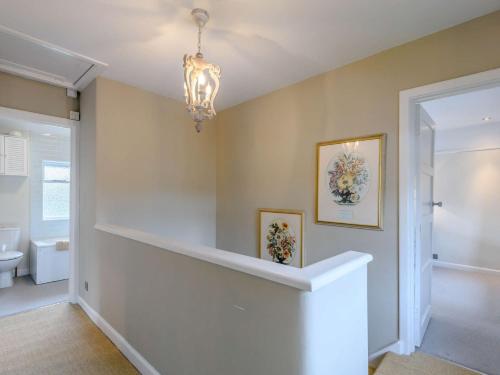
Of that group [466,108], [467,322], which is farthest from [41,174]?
[466,108]

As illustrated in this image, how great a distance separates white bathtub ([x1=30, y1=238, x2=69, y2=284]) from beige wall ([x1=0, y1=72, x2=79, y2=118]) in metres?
2.09

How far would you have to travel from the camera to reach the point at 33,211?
4.03 m

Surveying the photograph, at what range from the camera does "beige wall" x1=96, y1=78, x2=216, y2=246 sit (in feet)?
8.20

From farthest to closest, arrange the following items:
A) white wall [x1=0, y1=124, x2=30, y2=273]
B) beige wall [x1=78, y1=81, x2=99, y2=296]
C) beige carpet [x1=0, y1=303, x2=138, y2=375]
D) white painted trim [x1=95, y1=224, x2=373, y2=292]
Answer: white wall [x1=0, y1=124, x2=30, y2=273]
beige wall [x1=78, y1=81, x2=99, y2=296]
beige carpet [x1=0, y1=303, x2=138, y2=375]
white painted trim [x1=95, y1=224, x2=373, y2=292]

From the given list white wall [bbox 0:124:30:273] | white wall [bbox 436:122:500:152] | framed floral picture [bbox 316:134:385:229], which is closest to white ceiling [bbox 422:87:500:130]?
white wall [bbox 436:122:500:152]

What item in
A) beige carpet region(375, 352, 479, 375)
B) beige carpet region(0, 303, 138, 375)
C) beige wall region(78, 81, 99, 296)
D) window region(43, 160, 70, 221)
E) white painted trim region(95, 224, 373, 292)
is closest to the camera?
white painted trim region(95, 224, 373, 292)

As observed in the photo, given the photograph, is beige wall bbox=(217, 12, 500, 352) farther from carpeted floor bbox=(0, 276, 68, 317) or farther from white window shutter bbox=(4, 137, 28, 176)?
white window shutter bbox=(4, 137, 28, 176)

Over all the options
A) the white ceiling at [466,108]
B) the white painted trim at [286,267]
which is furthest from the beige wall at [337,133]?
the white ceiling at [466,108]

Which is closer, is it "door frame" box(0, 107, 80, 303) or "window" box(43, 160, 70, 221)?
"door frame" box(0, 107, 80, 303)

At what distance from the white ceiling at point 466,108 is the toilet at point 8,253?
216 inches

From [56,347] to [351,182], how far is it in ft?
9.29

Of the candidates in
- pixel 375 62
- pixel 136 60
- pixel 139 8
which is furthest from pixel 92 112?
pixel 375 62

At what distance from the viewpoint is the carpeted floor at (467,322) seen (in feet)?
6.46

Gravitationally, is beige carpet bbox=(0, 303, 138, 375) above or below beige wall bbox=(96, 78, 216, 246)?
below
